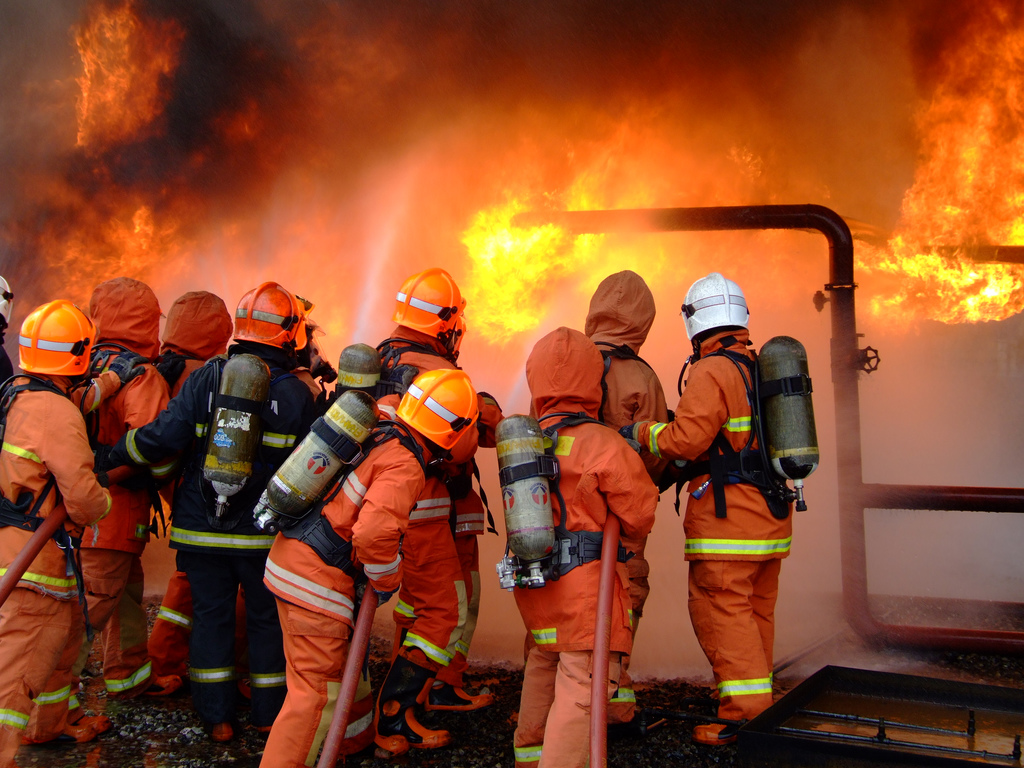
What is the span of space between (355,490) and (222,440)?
2.96 feet

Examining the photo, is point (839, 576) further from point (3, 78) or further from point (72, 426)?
point (3, 78)

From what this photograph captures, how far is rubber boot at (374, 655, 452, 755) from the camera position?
396 centimetres

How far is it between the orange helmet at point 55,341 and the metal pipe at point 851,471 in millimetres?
4853

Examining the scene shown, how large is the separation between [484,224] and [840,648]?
512cm

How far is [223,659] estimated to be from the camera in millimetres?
4020

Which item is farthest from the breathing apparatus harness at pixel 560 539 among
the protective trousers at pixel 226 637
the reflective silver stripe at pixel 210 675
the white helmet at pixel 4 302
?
the white helmet at pixel 4 302

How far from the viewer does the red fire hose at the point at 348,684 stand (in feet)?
9.41

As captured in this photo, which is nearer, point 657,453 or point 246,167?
point 657,453

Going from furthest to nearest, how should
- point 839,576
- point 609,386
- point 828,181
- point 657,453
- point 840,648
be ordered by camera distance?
point 828,181 < point 839,576 < point 840,648 < point 609,386 < point 657,453

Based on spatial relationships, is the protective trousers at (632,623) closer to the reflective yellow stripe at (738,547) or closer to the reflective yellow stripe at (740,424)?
the reflective yellow stripe at (738,547)

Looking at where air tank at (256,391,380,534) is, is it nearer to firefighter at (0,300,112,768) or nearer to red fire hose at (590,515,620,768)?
firefighter at (0,300,112,768)

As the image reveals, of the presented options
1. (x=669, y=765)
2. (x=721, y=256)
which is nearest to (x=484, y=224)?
(x=721, y=256)

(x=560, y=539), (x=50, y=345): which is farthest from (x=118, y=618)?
(x=560, y=539)

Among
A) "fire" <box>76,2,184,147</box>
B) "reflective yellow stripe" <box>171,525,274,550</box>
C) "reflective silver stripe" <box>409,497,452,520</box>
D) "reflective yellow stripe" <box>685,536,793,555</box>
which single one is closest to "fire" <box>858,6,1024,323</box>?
"reflective yellow stripe" <box>685,536,793,555</box>
